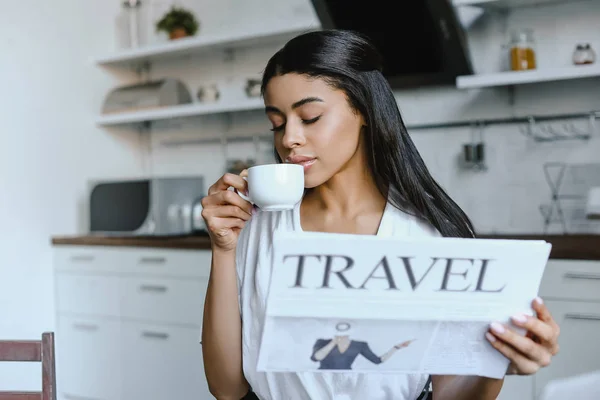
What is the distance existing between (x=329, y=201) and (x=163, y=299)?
1.92 metres

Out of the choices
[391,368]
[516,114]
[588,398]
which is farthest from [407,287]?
[516,114]

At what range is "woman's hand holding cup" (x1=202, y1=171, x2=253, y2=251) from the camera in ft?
3.55

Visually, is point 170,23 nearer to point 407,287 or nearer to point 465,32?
point 465,32

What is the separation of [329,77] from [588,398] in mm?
632

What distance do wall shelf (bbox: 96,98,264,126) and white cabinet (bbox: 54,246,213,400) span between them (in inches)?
26.7

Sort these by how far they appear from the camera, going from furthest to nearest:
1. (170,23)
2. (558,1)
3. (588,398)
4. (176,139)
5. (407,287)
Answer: (176,139) → (170,23) → (558,1) → (407,287) → (588,398)

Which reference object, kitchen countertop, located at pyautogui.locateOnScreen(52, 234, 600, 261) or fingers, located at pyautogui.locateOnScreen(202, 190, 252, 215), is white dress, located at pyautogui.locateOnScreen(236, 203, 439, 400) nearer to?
fingers, located at pyautogui.locateOnScreen(202, 190, 252, 215)

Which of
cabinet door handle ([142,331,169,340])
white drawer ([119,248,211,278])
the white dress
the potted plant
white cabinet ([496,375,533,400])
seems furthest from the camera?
the potted plant

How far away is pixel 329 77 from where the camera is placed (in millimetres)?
1134

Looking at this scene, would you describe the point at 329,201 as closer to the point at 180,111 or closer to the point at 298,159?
the point at 298,159

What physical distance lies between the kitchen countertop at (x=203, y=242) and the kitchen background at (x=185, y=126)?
0.82ft

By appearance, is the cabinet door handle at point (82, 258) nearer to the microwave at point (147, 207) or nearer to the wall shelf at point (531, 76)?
the microwave at point (147, 207)

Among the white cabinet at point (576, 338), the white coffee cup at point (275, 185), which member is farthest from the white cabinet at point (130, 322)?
the white coffee cup at point (275, 185)

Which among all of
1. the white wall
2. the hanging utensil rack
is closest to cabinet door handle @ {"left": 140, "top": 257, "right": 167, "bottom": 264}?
the white wall
